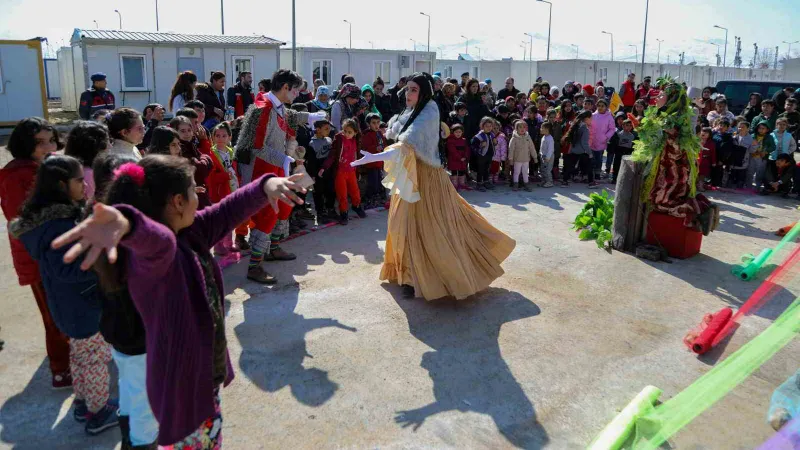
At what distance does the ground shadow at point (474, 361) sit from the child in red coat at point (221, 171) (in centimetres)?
198

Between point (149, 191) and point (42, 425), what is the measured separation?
2062mm

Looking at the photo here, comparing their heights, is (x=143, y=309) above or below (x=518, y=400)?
above

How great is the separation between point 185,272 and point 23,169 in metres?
1.98

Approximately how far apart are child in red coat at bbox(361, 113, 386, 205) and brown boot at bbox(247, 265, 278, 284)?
3.19 m

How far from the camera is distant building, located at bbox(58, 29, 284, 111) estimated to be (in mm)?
18641

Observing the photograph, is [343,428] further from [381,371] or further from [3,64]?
[3,64]

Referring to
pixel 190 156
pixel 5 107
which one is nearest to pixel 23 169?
pixel 190 156

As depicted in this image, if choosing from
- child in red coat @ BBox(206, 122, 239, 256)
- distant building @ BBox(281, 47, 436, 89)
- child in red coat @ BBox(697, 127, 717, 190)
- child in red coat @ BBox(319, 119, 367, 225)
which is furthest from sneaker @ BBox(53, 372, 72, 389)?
distant building @ BBox(281, 47, 436, 89)

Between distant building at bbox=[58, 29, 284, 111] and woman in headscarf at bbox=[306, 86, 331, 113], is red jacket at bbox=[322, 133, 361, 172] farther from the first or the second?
distant building at bbox=[58, 29, 284, 111]

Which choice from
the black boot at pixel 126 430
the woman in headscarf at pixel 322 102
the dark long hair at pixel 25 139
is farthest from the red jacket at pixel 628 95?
the black boot at pixel 126 430

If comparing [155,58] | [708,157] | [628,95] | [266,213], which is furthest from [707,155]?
[155,58]

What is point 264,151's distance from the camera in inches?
219

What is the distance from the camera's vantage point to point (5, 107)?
16641mm

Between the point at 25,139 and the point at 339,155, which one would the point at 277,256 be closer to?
the point at 339,155
